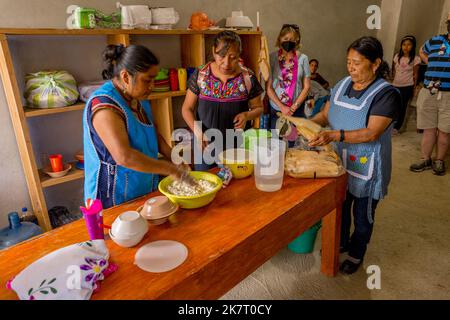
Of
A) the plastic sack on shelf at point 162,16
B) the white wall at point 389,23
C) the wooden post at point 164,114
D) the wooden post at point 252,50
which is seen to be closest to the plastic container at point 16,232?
the wooden post at point 164,114

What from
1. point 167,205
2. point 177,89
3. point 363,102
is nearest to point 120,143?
point 167,205

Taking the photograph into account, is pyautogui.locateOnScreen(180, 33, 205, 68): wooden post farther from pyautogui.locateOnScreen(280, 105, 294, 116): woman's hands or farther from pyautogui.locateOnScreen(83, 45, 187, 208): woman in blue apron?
pyautogui.locateOnScreen(83, 45, 187, 208): woman in blue apron

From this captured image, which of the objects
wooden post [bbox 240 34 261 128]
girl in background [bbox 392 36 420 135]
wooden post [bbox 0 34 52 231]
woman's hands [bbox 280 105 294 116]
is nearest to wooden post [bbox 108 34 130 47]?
wooden post [bbox 0 34 52 231]

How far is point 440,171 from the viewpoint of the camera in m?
3.89

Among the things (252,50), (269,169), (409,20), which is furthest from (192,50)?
(409,20)

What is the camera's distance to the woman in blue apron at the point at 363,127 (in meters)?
1.83

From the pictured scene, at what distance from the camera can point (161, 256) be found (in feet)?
3.90

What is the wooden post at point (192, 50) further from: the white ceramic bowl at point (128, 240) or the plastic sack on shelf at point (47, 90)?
the white ceramic bowl at point (128, 240)

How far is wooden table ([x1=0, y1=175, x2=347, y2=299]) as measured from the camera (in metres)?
1.09

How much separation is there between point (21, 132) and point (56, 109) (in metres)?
0.28

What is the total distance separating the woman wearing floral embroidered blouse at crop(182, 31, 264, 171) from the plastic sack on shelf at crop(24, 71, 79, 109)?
0.88m

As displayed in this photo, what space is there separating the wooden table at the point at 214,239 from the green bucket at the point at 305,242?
1.92 ft

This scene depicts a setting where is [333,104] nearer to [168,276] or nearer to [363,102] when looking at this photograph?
[363,102]

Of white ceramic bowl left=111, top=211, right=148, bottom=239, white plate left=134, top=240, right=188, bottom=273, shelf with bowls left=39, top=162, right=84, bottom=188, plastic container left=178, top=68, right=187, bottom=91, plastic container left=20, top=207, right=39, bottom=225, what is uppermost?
plastic container left=178, top=68, right=187, bottom=91
